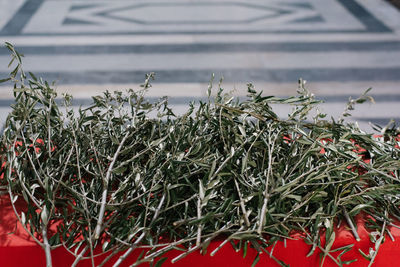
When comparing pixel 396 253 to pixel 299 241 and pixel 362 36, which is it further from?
pixel 362 36

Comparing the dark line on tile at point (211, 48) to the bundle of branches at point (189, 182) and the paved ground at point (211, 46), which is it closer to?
the paved ground at point (211, 46)

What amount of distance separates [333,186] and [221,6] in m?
3.82

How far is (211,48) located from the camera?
3.40 m

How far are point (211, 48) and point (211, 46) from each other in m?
0.05

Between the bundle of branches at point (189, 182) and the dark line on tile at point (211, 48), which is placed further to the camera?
the dark line on tile at point (211, 48)

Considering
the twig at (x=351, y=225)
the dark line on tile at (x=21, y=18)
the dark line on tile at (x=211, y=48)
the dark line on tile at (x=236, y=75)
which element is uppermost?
the dark line on tile at (x=21, y=18)

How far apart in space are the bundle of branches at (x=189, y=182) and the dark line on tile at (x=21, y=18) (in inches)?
120

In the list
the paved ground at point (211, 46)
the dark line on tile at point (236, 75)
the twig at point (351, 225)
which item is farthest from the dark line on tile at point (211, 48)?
the twig at point (351, 225)

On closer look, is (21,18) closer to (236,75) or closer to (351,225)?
(236,75)

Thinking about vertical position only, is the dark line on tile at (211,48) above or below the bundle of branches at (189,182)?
above

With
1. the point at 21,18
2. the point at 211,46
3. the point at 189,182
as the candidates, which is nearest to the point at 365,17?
the point at 211,46

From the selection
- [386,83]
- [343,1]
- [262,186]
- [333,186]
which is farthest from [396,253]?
[343,1]

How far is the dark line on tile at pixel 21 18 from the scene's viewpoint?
12.0ft

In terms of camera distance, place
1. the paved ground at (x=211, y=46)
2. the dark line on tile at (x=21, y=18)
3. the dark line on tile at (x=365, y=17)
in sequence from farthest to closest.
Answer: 1. the dark line on tile at (x=365, y=17)
2. the dark line on tile at (x=21, y=18)
3. the paved ground at (x=211, y=46)
